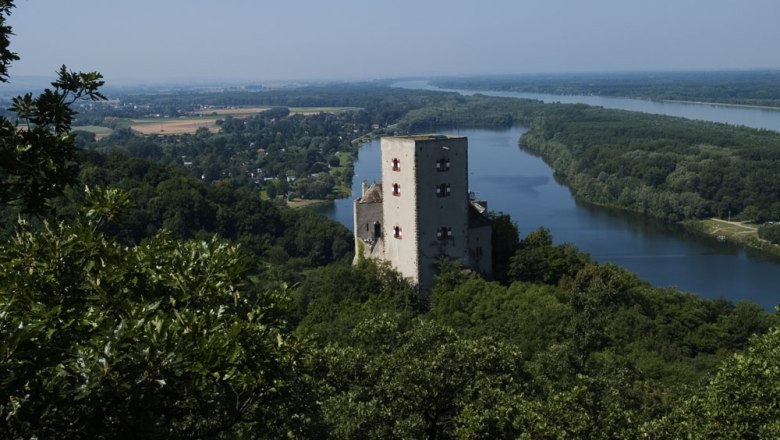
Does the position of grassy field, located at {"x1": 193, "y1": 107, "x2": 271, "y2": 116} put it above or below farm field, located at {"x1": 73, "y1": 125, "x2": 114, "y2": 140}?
above

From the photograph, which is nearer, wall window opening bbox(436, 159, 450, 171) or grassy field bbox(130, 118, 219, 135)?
wall window opening bbox(436, 159, 450, 171)

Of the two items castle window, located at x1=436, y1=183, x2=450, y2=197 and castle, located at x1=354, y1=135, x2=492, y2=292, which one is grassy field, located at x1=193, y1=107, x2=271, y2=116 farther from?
castle window, located at x1=436, y1=183, x2=450, y2=197

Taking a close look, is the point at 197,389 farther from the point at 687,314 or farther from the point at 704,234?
the point at 704,234

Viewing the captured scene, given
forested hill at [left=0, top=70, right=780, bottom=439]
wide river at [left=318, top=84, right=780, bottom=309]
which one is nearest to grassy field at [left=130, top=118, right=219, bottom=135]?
wide river at [left=318, top=84, right=780, bottom=309]

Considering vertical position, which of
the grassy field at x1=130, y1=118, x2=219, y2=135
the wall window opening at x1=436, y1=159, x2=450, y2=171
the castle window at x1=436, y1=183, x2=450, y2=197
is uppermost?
the wall window opening at x1=436, y1=159, x2=450, y2=171

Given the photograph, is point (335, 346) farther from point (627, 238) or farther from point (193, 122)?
point (193, 122)

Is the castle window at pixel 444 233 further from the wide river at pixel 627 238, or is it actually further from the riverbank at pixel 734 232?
the riverbank at pixel 734 232

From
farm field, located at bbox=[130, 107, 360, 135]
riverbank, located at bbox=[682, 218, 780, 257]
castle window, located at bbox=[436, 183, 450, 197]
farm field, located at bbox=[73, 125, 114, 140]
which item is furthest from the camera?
farm field, located at bbox=[130, 107, 360, 135]
